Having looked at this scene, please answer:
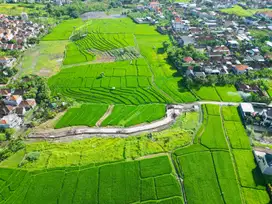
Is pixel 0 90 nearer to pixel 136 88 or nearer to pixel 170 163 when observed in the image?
pixel 136 88

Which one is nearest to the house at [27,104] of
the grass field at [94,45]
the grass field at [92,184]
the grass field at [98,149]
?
the grass field at [98,149]

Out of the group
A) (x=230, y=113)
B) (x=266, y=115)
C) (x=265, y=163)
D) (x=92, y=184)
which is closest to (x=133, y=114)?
(x=92, y=184)

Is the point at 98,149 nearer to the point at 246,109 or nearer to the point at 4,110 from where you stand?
the point at 4,110

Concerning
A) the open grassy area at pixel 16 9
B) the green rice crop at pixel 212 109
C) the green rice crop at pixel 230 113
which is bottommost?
the green rice crop at pixel 230 113

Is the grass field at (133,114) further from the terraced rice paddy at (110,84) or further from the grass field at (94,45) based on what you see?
the grass field at (94,45)

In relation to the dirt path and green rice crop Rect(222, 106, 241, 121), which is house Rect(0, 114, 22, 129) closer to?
the dirt path

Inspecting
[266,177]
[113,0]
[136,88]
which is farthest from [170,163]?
[113,0]

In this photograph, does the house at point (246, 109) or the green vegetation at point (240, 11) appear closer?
the house at point (246, 109)
